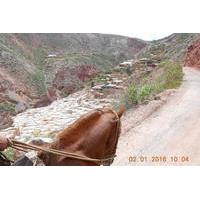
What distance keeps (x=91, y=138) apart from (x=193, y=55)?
4584 mm

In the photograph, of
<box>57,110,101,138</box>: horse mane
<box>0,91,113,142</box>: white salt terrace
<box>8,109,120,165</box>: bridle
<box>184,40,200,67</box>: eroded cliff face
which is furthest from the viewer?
<box>184,40,200,67</box>: eroded cliff face

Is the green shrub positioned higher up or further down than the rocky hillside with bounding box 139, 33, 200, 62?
further down

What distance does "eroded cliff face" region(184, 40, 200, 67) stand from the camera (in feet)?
24.2

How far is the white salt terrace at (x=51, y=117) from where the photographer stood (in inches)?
234

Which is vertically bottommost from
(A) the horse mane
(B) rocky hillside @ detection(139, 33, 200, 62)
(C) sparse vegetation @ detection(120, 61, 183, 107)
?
(C) sparse vegetation @ detection(120, 61, 183, 107)

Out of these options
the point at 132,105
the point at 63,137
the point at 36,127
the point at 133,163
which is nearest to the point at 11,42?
the point at 36,127

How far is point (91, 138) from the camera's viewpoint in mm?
3354

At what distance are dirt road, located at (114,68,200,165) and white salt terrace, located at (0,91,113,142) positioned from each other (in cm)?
59

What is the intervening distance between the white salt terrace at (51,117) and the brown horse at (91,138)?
2.18 meters
